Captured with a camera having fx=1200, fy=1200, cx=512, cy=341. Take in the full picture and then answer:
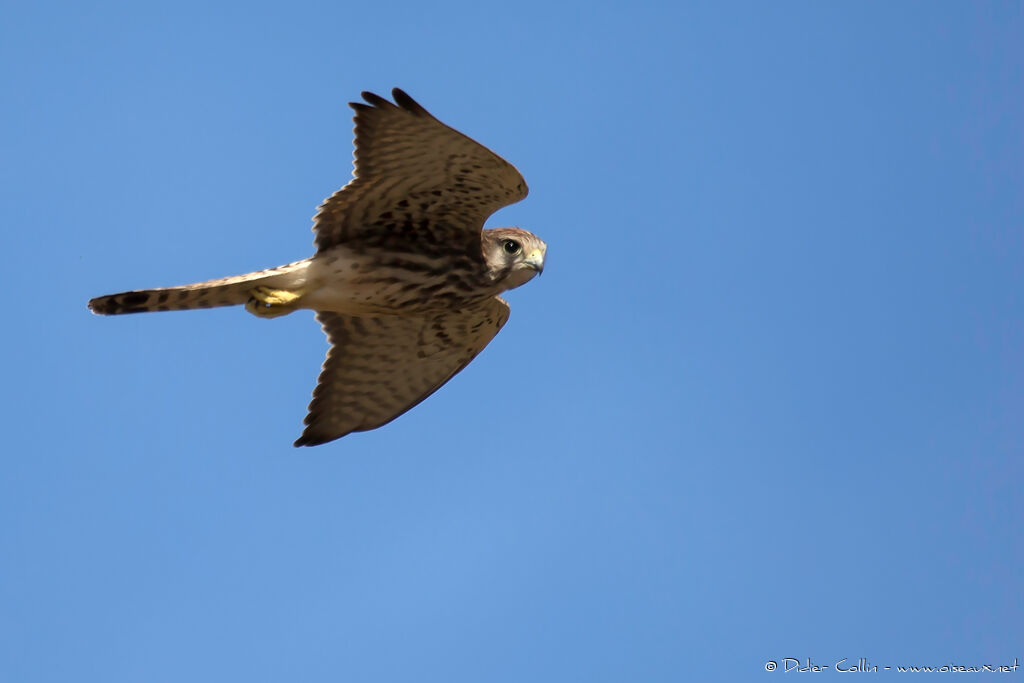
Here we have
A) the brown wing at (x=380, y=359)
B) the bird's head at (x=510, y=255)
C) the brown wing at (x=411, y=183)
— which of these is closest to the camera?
the brown wing at (x=411, y=183)

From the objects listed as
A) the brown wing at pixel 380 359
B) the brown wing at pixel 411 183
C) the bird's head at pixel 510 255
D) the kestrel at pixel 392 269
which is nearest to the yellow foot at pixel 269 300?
the kestrel at pixel 392 269

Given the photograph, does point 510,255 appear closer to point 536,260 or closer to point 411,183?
point 536,260

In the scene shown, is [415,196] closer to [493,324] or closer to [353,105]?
[353,105]

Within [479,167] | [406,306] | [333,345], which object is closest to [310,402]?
[333,345]

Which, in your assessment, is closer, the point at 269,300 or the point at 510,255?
the point at 269,300

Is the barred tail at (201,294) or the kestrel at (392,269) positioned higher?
the kestrel at (392,269)

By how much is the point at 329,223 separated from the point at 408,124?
2.99 feet

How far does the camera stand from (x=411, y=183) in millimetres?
7133

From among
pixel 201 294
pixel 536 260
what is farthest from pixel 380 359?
pixel 201 294

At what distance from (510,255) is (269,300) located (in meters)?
1.52

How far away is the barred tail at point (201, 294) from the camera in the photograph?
6918 mm

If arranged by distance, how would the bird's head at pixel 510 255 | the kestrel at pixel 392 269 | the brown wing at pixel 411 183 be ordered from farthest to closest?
the bird's head at pixel 510 255
the kestrel at pixel 392 269
the brown wing at pixel 411 183

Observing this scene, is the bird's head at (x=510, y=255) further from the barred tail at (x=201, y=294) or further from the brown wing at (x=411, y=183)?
the barred tail at (x=201, y=294)

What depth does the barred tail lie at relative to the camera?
692 cm
